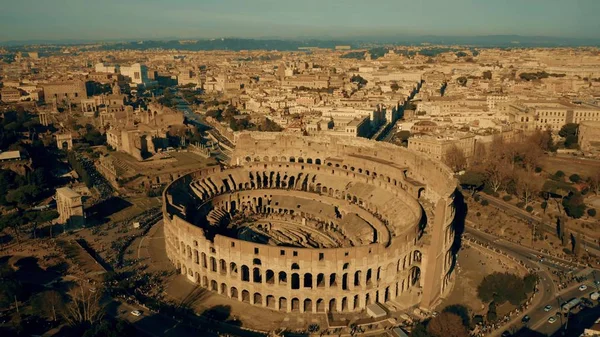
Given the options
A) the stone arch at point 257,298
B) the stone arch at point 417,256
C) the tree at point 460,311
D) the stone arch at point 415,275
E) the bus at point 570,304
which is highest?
the stone arch at point 417,256

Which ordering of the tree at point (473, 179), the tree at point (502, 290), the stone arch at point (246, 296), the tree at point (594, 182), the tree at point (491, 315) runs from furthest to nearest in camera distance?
the tree at point (473, 179), the tree at point (594, 182), the stone arch at point (246, 296), the tree at point (502, 290), the tree at point (491, 315)

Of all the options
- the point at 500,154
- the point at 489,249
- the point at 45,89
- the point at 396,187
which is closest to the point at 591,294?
the point at 489,249

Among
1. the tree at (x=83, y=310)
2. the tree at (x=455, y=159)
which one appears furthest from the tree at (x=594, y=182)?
the tree at (x=83, y=310)

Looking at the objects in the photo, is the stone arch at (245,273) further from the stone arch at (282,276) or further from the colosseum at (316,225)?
the stone arch at (282,276)

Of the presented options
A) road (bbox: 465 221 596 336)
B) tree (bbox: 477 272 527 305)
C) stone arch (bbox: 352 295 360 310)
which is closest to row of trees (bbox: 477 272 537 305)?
tree (bbox: 477 272 527 305)

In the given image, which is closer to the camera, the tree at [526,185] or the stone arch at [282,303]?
the stone arch at [282,303]

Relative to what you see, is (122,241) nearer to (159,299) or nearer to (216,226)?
(216,226)

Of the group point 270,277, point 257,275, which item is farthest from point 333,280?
point 257,275

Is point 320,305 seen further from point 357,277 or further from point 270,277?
point 270,277
